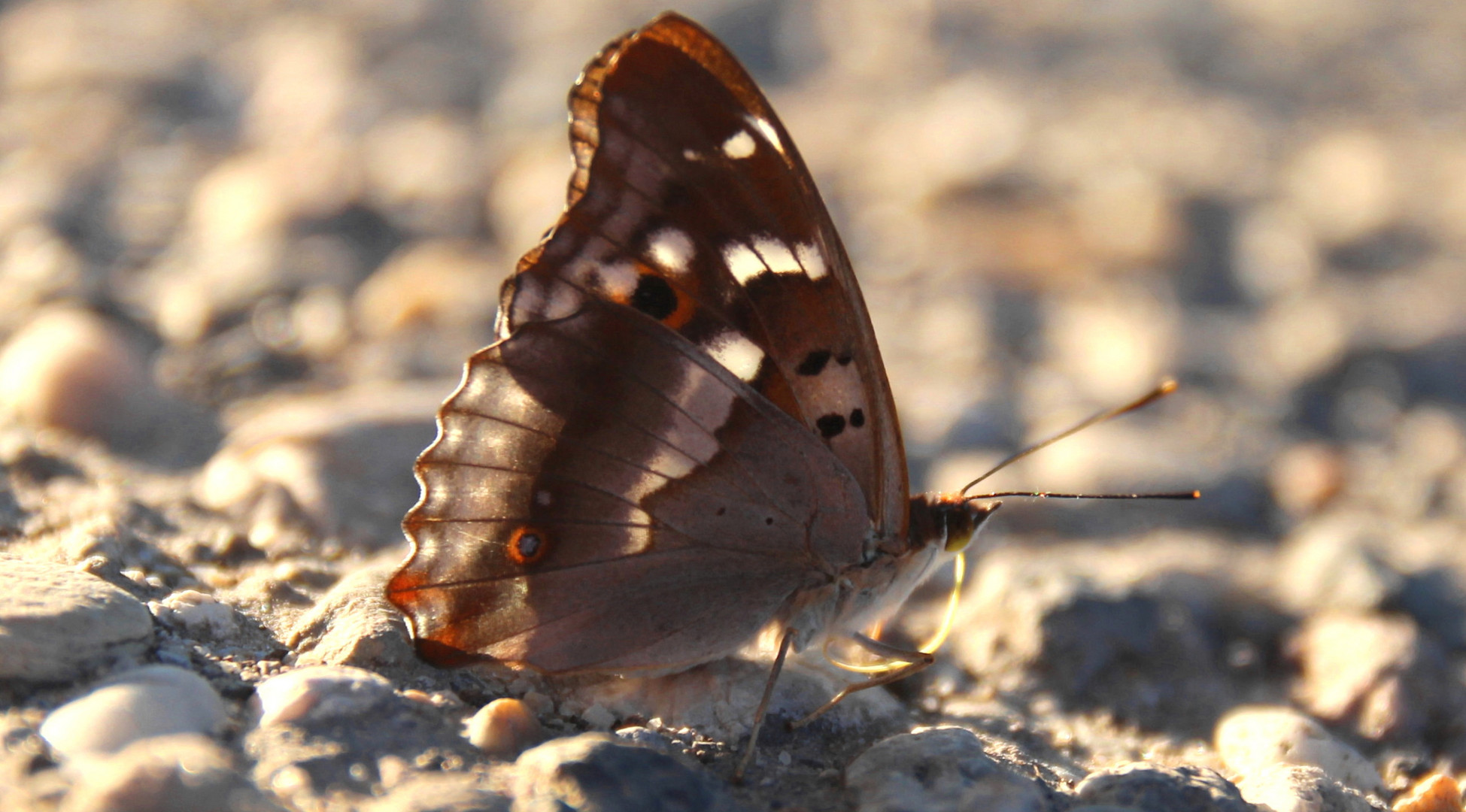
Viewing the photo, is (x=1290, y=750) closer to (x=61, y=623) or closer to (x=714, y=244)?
(x=714, y=244)

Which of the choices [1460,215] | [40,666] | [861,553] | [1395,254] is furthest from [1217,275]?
[40,666]

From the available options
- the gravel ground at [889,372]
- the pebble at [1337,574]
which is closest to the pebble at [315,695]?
the gravel ground at [889,372]

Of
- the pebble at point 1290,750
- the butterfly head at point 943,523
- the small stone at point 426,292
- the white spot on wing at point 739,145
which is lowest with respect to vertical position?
the pebble at point 1290,750

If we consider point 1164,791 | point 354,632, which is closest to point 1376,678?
point 1164,791

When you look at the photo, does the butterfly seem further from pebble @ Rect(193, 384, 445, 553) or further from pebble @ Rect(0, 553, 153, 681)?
pebble @ Rect(193, 384, 445, 553)

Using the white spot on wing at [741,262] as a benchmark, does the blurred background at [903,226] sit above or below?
above

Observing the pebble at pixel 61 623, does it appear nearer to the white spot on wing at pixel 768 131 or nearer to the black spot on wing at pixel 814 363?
the black spot on wing at pixel 814 363

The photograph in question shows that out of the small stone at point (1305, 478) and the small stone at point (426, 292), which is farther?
the small stone at point (426, 292)
